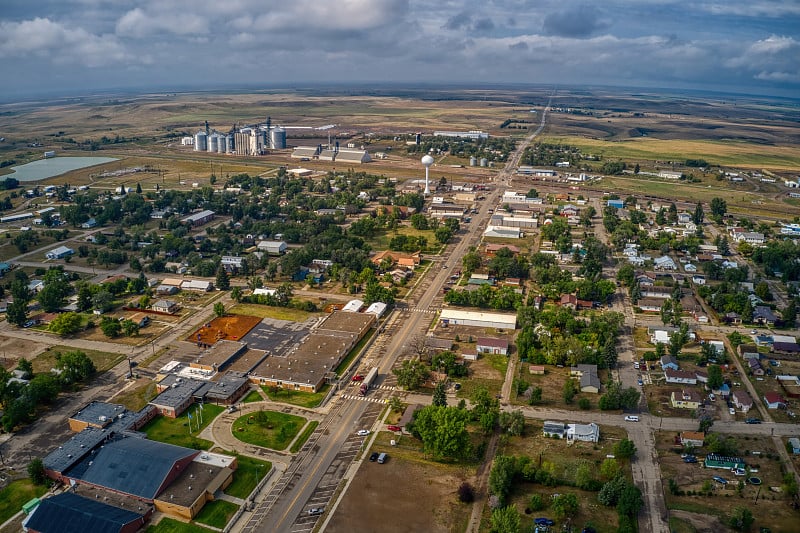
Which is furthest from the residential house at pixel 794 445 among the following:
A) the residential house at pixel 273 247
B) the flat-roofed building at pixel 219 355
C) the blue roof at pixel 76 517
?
the residential house at pixel 273 247

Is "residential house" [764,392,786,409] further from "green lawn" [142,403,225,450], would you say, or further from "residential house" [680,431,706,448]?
"green lawn" [142,403,225,450]

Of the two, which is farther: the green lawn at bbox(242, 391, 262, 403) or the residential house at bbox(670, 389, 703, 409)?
the green lawn at bbox(242, 391, 262, 403)

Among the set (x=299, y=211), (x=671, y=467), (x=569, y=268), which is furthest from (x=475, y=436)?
(x=299, y=211)

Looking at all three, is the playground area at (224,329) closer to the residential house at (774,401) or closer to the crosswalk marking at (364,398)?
the crosswalk marking at (364,398)

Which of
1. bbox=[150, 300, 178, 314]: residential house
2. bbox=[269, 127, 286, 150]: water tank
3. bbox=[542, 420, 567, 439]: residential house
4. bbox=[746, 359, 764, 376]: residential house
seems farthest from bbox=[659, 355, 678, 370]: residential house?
bbox=[269, 127, 286, 150]: water tank

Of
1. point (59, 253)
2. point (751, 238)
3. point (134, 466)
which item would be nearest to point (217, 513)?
point (134, 466)

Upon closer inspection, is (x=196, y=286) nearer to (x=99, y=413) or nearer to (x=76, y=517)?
(x=99, y=413)
